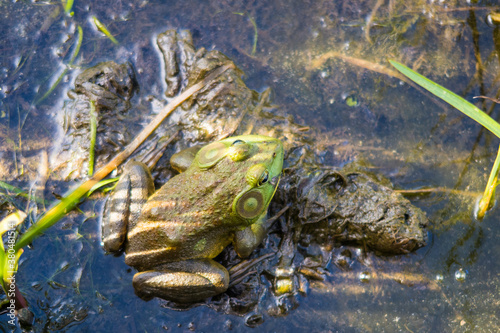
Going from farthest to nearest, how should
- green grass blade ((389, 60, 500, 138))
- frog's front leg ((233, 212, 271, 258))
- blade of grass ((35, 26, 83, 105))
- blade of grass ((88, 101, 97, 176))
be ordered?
1. blade of grass ((35, 26, 83, 105))
2. blade of grass ((88, 101, 97, 176))
3. frog's front leg ((233, 212, 271, 258))
4. green grass blade ((389, 60, 500, 138))

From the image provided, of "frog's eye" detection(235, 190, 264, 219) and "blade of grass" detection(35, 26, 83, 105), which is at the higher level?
"blade of grass" detection(35, 26, 83, 105)

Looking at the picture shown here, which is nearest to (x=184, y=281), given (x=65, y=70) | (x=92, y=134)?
(x=92, y=134)

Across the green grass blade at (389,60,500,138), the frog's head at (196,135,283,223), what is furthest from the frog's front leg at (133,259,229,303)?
the green grass blade at (389,60,500,138)

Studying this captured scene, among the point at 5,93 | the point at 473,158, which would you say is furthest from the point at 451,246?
the point at 5,93

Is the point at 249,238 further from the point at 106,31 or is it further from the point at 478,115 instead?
the point at 106,31

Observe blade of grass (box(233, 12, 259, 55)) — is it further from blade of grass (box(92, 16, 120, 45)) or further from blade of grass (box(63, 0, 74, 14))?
blade of grass (box(63, 0, 74, 14))

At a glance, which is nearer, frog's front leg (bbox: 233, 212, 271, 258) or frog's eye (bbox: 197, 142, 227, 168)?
frog's eye (bbox: 197, 142, 227, 168)

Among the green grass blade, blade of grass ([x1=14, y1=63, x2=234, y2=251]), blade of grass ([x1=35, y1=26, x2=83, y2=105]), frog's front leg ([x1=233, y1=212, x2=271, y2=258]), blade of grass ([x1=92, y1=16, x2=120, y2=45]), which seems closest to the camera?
the green grass blade
